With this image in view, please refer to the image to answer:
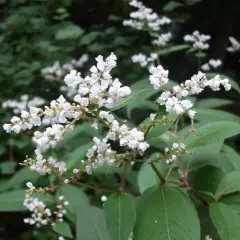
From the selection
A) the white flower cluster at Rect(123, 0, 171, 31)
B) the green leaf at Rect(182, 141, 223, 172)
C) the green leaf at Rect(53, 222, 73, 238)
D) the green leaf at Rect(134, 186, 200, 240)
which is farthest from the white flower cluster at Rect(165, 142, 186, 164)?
the white flower cluster at Rect(123, 0, 171, 31)

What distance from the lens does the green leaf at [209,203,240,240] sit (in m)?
1.07

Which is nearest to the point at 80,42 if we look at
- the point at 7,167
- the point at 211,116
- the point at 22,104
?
the point at 22,104

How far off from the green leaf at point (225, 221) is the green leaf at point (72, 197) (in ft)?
2.17

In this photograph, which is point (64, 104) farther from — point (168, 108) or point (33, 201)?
point (33, 201)

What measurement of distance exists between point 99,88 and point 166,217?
0.31 metres

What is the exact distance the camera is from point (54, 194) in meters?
1.94

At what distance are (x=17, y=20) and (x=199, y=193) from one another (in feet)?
7.96

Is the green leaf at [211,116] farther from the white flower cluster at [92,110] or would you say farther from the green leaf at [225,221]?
the white flower cluster at [92,110]

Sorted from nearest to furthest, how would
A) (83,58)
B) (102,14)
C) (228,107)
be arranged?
(228,107) → (83,58) → (102,14)

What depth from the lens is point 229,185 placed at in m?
1.20

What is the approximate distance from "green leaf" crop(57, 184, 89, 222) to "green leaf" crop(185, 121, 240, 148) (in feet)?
Answer: 2.00

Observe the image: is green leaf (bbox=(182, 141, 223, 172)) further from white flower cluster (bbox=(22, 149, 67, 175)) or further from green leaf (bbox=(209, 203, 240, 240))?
white flower cluster (bbox=(22, 149, 67, 175))

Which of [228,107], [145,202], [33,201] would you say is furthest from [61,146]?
[145,202]

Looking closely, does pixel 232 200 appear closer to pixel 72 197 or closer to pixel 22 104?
pixel 72 197
